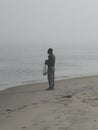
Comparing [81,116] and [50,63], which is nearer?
[81,116]

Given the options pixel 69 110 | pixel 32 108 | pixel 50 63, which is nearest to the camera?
pixel 69 110

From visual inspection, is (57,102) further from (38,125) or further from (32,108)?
(38,125)

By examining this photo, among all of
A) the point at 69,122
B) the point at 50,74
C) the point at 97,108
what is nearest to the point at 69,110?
the point at 97,108

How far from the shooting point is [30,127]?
9.11 metres

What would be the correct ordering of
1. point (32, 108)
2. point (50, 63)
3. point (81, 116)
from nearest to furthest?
1. point (81, 116)
2. point (32, 108)
3. point (50, 63)

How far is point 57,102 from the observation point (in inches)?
487

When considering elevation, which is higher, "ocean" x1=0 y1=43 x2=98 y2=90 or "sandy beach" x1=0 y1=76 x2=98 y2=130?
"sandy beach" x1=0 y1=76 x2=98 y2=130

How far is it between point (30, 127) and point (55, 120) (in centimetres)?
76

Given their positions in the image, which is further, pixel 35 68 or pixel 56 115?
pixel 35 68

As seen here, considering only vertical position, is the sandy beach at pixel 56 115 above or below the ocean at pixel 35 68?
above

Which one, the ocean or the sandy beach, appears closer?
the sandy beach

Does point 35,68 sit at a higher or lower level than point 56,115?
lower

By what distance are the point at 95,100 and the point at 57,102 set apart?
1.21 metres

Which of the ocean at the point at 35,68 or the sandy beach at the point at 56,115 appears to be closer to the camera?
the sandy beach at the point at 56,115
